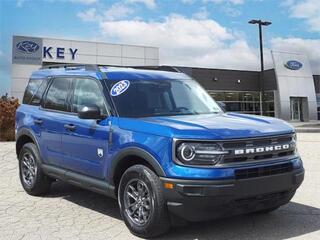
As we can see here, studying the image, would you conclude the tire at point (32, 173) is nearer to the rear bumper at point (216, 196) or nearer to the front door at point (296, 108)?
the rear bumper at point (216, 196)

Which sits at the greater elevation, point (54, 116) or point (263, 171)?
point (54, 116)

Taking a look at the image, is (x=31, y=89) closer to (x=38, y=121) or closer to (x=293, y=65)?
(x=38, y=121)

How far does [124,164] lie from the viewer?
18.6 feet

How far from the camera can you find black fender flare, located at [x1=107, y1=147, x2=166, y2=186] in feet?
16.6

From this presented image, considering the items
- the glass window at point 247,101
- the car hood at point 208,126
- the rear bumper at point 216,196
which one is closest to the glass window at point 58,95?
the car hood at point 208,126

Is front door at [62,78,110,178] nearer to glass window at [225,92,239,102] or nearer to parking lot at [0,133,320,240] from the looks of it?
parking lot at [0,133,320,240]

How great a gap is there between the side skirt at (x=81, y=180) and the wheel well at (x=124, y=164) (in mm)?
117

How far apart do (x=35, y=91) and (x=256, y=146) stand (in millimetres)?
4373

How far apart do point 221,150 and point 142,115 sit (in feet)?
4.52

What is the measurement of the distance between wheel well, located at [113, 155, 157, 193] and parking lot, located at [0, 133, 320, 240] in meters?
0.61

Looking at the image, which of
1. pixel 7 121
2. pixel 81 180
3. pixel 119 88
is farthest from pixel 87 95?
pixel 7 121

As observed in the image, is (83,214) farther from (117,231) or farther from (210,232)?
(210,232)

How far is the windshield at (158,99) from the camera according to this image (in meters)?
5.98

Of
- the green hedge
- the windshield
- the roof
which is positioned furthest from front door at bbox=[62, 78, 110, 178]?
the green hedge
